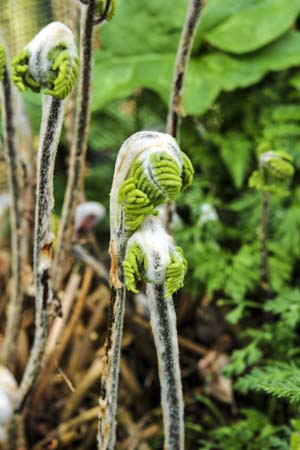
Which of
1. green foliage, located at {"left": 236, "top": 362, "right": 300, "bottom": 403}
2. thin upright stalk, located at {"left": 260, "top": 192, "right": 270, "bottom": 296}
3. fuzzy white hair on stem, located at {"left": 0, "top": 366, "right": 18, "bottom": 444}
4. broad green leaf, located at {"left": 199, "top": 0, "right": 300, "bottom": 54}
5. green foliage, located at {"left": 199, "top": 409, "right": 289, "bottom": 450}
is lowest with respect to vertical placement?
green foliage, located at {"left": 199, "top": 409, "right": 289, "bottom": 450}

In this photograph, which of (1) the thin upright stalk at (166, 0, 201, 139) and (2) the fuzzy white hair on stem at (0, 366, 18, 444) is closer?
(1) the thin upright stalk at (166, 0, 201, 139)

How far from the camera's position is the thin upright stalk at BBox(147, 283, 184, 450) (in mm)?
487

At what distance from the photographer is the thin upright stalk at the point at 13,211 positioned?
638mm

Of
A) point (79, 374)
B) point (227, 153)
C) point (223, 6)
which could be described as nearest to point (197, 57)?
point (223, 6)

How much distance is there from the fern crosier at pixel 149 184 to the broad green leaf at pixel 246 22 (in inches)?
26.5

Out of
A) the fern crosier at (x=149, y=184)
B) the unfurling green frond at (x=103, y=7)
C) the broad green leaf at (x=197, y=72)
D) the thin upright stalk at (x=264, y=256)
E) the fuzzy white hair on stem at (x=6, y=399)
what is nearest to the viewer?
the fern crosier at (x=149, y=184)

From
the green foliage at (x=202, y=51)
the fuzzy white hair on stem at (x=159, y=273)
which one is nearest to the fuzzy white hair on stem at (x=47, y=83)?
the fuzzy white hair on stem at (x=159, y=273)

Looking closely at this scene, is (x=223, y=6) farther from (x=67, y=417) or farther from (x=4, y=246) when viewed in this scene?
(x=67, y=417)

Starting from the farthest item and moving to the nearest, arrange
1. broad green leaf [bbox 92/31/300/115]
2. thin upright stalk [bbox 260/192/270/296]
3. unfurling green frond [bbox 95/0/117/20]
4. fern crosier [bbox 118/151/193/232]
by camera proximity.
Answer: broad green leaf [bbox 92/31/300/115] → thin upright stalk [bbox 260/192/270/296] → unfurling green frond [bbox 95/0/117/20] → fern crosier [bbox 118/151/193/232]

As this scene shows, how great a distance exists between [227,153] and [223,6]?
257 millimetres

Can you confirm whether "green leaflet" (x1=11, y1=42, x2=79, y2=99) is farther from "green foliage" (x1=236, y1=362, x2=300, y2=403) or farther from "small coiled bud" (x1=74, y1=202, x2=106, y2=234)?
"small coiled bud" (x1=74, y1=202, x2=106, y2=234)

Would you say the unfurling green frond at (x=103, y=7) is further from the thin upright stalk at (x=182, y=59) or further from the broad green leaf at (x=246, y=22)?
the broad green leaf at (x=246, y=22)

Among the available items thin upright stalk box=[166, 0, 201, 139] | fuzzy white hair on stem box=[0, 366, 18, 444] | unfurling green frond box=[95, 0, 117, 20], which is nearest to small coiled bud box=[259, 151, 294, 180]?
thin upright stalk box=[166, 0, 201, 139]

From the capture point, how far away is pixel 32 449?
0.83m
